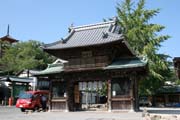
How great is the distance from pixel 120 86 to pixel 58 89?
6.78 meters

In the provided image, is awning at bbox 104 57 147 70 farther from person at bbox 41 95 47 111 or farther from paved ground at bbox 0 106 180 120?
person at bbox 41 95 47 111

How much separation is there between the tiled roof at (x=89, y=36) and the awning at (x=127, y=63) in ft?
6.79

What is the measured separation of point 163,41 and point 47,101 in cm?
2560

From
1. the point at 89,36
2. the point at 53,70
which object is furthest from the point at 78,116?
the point at 89,36

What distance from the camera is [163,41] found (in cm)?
5119

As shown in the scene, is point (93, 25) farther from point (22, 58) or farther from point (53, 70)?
point (22, 58)

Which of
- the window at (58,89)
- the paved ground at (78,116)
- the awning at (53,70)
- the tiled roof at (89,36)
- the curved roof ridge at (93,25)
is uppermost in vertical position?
the curved roof ridge at (93,25)

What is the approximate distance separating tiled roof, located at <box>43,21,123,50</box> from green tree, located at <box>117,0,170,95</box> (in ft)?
51.5

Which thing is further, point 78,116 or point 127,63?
point 127,63

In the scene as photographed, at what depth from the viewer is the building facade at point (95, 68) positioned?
2644 cm

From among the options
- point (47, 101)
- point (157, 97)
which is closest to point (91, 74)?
point (47, 101)

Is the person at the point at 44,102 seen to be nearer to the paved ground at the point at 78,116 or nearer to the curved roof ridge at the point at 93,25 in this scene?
the paved ground at the point at 78,116

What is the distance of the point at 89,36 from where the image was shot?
30.4 meters

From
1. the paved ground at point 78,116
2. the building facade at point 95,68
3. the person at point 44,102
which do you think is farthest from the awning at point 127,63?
the person at point 44,102
